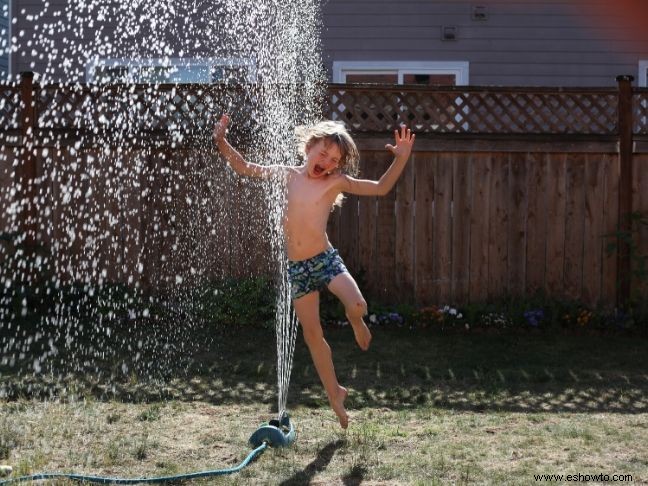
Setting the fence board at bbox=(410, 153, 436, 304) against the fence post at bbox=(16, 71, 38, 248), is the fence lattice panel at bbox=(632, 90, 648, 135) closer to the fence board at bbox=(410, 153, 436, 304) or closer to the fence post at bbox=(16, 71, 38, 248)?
the fence board at bbox=(410, 153, 436, 304)

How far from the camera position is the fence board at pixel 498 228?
730 cm

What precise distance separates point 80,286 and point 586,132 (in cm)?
471

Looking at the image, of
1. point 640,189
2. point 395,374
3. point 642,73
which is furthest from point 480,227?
point 642,73

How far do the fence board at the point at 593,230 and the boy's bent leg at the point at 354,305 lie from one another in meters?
4.18

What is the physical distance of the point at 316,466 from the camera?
11.1 feet

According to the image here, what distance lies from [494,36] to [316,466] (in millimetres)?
7251

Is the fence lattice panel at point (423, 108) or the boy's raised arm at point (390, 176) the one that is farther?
the fence lattice panel at point (423, 108)

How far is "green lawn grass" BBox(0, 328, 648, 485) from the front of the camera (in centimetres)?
340

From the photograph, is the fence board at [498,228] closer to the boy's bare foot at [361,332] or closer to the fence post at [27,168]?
the boy's bare foot at [361,332]

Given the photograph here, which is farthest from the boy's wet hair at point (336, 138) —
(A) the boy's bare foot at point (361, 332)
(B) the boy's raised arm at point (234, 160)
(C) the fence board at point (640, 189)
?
(C) the fence board at point (640, 189)

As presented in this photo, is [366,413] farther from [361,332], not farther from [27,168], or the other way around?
[27,168]

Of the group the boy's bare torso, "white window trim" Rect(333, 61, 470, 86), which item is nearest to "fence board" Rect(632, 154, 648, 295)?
"white window trim" Rect(333, 61, 470, 86)

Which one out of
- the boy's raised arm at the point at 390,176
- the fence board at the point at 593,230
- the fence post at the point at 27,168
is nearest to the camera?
the boy's raised arm at the point at 390,176

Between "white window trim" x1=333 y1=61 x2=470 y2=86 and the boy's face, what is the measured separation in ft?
18.9
